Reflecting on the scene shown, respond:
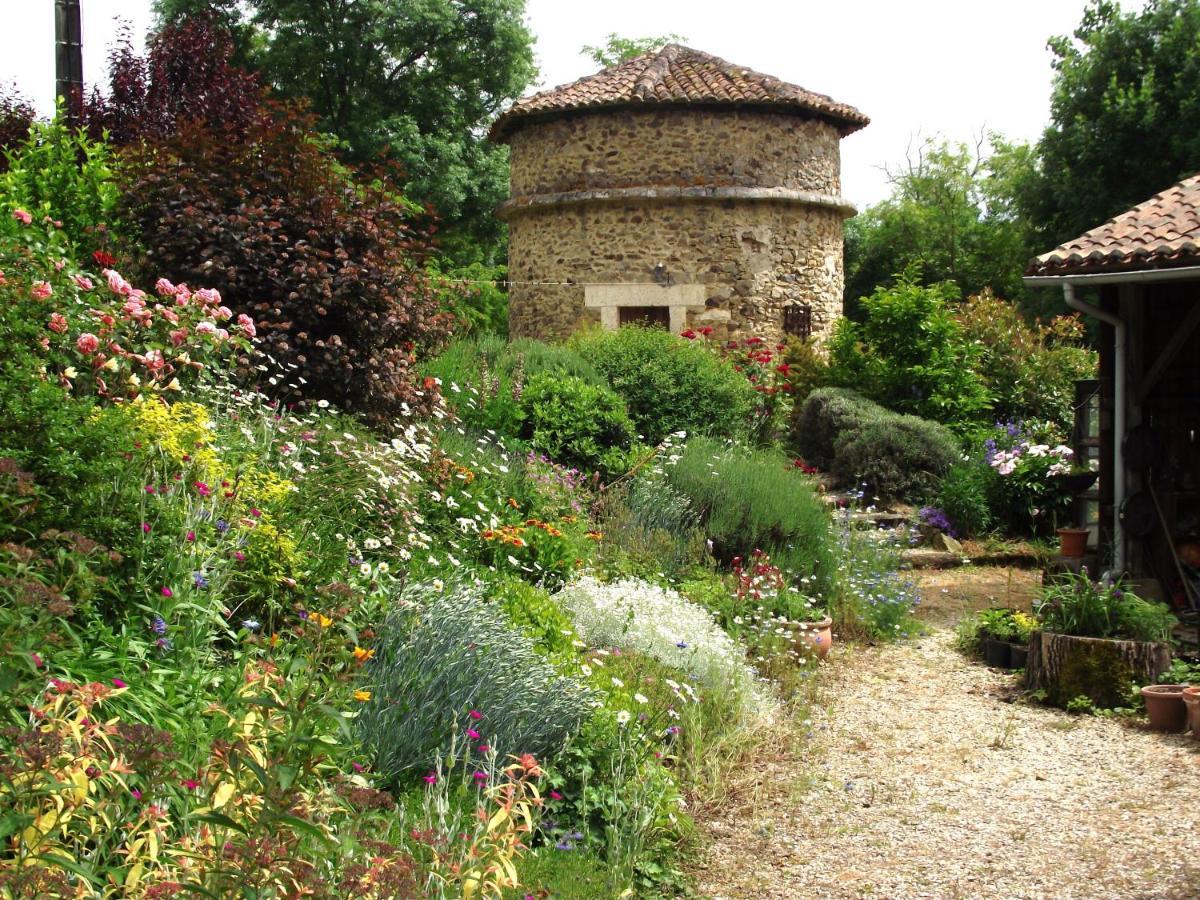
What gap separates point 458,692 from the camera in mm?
4238

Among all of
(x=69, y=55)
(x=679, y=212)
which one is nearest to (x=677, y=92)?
(x=679, y=212)

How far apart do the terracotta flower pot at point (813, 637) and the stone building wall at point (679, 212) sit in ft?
32.8

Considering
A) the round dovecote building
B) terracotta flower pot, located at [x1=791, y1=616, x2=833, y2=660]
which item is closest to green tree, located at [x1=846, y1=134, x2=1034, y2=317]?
the round dovecote building

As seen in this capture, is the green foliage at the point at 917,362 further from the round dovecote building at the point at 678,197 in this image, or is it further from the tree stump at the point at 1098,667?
the tree stump at the point at 1098,667

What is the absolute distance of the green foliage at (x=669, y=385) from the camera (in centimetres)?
1247

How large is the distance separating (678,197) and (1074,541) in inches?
357

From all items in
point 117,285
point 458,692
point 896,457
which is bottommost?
point 458,692

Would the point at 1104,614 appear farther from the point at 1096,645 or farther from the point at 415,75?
the point at 415,75

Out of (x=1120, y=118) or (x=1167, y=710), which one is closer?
(x=1167, y=710)

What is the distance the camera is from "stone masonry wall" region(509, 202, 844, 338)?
55.8ft

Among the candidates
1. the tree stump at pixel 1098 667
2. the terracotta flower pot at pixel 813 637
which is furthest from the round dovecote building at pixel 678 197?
the tree stump at pixel 1098 667

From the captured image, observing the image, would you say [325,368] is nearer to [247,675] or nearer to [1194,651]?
[247,675]

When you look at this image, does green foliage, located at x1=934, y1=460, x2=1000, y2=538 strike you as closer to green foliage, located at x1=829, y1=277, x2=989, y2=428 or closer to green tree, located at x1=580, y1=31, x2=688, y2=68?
green foliage, located at x1=829, y1=277, x2=989, y2=428

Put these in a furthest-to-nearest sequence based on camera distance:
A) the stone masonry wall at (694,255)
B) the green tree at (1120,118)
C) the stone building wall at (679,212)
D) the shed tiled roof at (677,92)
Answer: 1. the green tree at (1120,118)
2. the stone masonry wall at (694,255)
3. the stone building wall at (679,212)
4. the shed tiled roof at (677,92)
